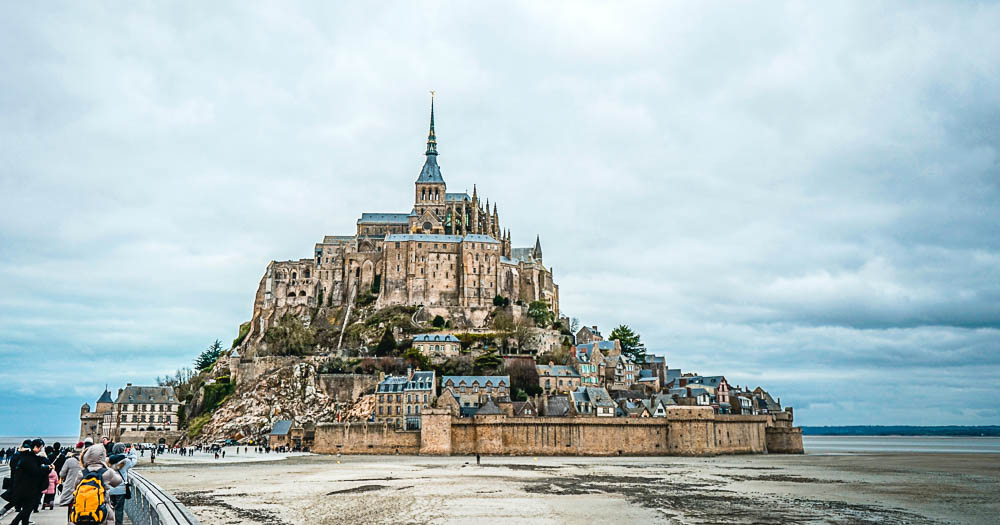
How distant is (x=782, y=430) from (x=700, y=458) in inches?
617

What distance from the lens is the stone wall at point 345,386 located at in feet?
218

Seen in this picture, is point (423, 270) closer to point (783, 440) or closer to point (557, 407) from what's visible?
point (557, 407)

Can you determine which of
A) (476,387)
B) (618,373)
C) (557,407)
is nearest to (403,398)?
(476,387)

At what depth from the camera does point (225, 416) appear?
6669cm

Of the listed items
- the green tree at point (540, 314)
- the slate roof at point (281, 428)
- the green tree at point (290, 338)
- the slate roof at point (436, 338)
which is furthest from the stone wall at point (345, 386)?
the green tree at point (540, 314)

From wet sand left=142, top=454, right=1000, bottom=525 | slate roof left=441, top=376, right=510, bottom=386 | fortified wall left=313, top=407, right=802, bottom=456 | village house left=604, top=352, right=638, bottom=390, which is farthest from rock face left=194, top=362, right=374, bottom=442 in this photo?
village house left=604, top=352, right=638, bottom=390

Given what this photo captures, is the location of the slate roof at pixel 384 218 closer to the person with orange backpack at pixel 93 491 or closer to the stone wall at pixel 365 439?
the stone wall at pixel 365 439

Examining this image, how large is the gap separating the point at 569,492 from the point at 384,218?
68984 mm

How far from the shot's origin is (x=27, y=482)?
460 inches

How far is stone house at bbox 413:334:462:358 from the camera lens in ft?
234

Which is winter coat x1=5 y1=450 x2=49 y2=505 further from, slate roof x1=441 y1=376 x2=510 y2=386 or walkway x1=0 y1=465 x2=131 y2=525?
slate roof x1=441 y1=376 x2=510 y2=386

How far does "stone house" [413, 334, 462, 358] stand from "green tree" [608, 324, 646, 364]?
767 inches

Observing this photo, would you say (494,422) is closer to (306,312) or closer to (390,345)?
(390,345)

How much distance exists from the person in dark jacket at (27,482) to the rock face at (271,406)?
5334 centimetres
